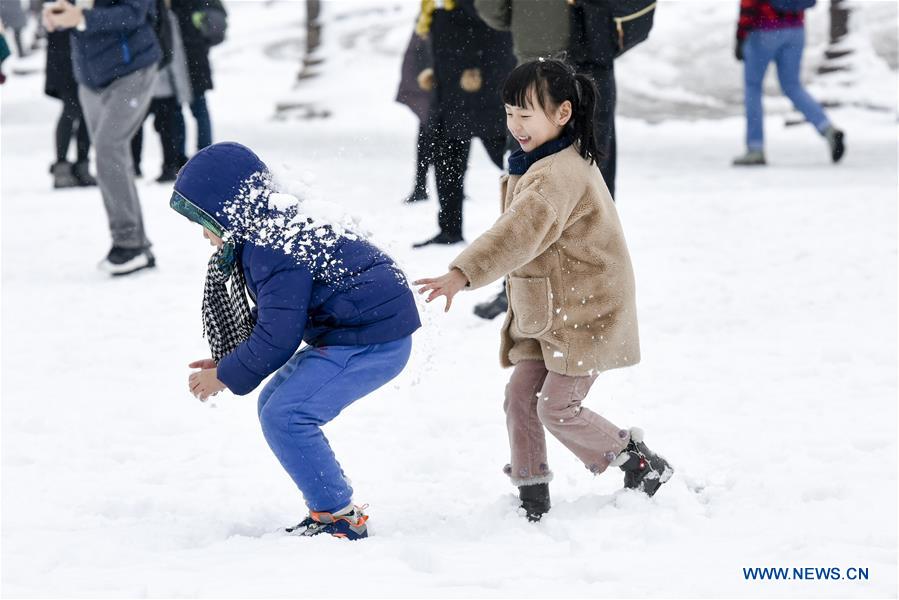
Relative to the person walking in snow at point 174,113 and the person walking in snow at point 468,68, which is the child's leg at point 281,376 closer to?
the person walking in snow at point 468,68

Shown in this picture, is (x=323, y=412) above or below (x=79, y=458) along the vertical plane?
above

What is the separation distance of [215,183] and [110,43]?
3301mm

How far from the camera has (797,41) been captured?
343 inches

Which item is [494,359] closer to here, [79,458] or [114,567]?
[79,458]

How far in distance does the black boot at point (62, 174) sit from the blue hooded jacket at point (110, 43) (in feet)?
10.8

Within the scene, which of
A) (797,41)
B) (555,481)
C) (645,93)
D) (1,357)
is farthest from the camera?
(645,93)

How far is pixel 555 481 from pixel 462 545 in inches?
26.9

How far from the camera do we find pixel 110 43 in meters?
5.73

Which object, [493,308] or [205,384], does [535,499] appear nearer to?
[205,384]

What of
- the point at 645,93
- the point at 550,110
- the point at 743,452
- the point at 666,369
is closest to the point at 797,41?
the point at 666,369

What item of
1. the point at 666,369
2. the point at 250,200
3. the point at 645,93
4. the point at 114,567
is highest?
the point at 250,200

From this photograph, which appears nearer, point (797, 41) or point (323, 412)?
point (323, 412)

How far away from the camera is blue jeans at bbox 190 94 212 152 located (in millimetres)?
9203

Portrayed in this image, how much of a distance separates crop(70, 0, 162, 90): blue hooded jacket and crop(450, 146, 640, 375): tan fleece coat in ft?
11.1
